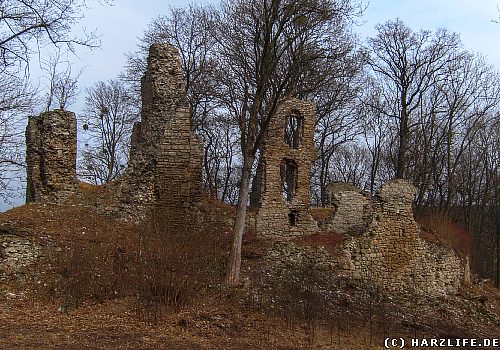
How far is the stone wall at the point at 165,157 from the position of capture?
55.6 ft

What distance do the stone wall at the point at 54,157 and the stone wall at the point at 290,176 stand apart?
724cm

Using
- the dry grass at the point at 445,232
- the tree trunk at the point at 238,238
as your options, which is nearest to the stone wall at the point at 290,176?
the dry grass at the point at 445,232

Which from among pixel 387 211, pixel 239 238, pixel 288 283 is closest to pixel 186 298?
pixel 239 238

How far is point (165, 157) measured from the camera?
17141mm

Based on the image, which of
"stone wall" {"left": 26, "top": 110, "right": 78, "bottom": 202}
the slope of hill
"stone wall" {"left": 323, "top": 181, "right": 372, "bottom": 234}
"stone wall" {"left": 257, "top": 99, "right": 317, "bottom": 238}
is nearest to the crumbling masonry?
"stone wall" {"left": 26, "top": 110, "right": 78, "bottom": 202}


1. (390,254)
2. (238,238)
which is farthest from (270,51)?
(390,254)

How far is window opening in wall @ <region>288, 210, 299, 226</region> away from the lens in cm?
2148

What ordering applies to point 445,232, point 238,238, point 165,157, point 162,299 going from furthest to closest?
point 445,232
point 165,157
point 238,238
point 162,299

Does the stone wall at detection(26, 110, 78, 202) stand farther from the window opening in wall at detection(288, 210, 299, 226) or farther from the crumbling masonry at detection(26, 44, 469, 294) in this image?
the window opening in wall at detection(288, 210, 299, 226)

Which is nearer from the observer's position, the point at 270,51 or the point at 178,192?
the point at 270,51

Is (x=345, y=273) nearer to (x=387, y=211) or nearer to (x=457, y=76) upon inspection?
(x=387, y=211)

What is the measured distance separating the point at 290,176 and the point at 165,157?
7165mm

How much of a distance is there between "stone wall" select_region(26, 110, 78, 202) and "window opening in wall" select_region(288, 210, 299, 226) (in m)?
8.40

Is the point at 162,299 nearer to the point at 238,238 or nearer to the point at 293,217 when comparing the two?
the point at 238,238
